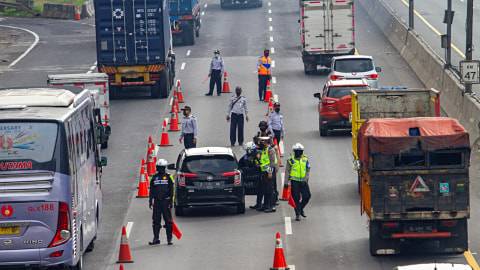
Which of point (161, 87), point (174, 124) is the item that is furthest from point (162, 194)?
point (161, 87)

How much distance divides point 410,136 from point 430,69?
24.2m

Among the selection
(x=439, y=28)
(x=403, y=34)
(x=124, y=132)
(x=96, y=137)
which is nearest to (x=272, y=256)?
(x=96, y=137)

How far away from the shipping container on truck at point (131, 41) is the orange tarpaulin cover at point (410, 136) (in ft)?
76.8

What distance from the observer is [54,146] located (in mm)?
21594

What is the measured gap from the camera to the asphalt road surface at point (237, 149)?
25.5m

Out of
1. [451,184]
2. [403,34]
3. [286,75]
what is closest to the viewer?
[451,184]

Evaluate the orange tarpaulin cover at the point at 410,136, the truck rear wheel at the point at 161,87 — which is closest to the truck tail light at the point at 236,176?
the orange tarpaulin cover at the point at 410,136

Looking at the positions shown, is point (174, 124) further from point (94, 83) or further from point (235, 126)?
point (235, 126)

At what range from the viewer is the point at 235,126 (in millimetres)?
38312

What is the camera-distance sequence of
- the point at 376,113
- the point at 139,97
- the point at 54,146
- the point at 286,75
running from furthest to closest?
the point at 286,75, the point at 139,97, the point at 376,113, the point at 54,146

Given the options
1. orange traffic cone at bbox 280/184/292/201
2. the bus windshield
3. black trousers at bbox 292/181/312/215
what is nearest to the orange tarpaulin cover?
black trousers at bbox 292/181/312/215

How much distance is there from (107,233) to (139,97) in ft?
70.7

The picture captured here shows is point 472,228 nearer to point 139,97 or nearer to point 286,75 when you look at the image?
point 139,97

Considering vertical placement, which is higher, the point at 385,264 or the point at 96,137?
the point at 96,137
